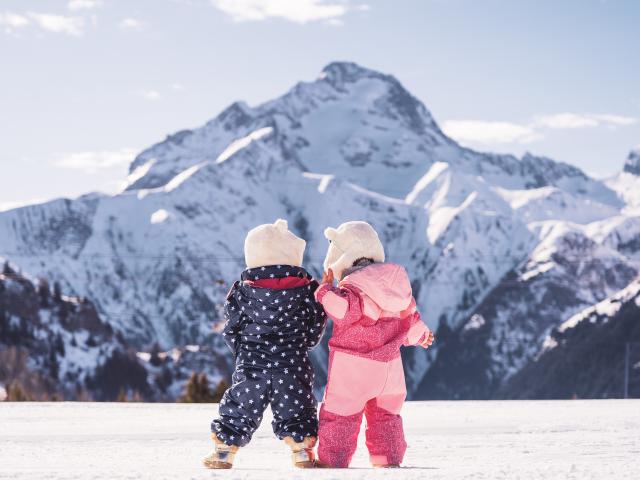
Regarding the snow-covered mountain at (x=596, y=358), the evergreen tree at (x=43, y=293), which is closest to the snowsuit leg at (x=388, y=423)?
the snow-covered mountain at (x=596, y=358)

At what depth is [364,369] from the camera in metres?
6.48

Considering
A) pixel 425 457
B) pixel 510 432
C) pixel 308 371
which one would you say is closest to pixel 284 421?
pixel 308 371

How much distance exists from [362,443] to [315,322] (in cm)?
198

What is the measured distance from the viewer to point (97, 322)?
157000mm

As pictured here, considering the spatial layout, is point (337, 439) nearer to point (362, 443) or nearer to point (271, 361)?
point (271, 361)

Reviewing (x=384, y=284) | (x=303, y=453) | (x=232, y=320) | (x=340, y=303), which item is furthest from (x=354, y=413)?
(x=232, y=320)

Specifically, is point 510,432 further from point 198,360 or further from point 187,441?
point 198,360

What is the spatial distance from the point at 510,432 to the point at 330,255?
10.7ft

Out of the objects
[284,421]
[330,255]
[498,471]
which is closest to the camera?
[498,471]

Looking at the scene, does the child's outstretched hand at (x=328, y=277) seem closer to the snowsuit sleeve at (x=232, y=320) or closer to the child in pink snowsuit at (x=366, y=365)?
the child in pink snowsuit at (x=366, y=365)

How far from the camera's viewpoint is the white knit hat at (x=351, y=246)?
6.82m

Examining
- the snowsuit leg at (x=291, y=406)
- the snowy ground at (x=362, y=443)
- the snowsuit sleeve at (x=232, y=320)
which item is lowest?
the snowy ground at (x=362, y=443)

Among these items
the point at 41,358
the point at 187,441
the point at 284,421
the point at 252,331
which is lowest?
the point at 41,358

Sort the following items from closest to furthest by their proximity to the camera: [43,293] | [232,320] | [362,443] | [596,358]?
[232,320]
[362,443]
[43,293]
[596,358]
